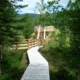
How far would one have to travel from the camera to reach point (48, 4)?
675 cm

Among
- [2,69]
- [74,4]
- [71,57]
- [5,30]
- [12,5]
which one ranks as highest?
[12,5]

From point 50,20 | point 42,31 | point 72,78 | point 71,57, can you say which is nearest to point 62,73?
point 72,78

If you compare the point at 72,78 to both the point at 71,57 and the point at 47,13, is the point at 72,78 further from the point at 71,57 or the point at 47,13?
the point at 47,13

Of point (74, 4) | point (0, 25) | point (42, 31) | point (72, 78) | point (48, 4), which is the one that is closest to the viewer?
point (74, 4)

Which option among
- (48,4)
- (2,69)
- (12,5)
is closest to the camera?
(48,4)

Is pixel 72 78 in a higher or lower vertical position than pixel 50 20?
lower

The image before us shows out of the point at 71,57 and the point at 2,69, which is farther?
the point at 2,69

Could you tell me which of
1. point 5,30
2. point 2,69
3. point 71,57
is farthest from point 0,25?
point 71,57

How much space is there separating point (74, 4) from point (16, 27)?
21.6 feet

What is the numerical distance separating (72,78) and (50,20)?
371 cm

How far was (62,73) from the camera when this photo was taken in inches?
394

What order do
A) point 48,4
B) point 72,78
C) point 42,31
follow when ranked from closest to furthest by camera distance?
point 48,4, point 72,78, point 42,31

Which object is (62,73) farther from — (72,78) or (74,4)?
(74,4)

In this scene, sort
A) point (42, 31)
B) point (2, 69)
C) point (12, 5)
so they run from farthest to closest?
point (42, 31) < point (2, 69) < point (12, 5)
